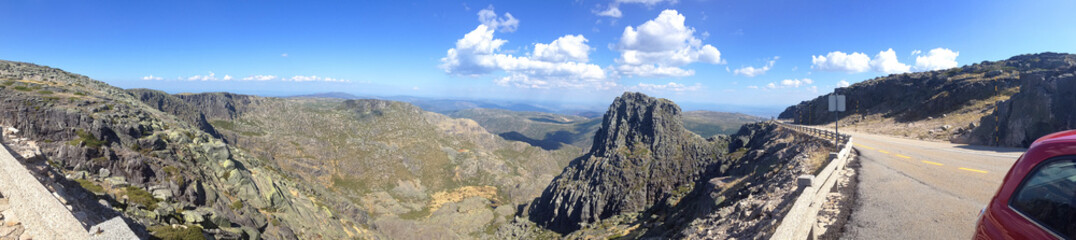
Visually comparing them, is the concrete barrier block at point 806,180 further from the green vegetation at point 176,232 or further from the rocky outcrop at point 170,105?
the rocky outcrop at point 170,105

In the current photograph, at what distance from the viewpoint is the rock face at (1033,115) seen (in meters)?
28.8

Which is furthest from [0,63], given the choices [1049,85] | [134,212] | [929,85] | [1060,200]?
[929,85]

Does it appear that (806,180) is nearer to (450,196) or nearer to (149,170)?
(149,170)

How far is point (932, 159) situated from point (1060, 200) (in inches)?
1068

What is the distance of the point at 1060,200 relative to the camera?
4.36 m

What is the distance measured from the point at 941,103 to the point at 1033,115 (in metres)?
32.6

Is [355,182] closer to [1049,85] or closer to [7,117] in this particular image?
[7,117]

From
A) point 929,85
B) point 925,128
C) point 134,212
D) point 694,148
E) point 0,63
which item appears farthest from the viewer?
point 694,148

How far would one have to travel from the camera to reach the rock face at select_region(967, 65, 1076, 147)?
28.8 metres

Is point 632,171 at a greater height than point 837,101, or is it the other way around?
point 837,101

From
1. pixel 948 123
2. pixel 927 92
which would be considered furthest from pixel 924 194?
pixel 927 92

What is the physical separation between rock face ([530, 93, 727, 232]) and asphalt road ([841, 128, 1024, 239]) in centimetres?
7576

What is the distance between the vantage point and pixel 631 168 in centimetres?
11550

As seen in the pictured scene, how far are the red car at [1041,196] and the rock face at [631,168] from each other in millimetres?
94610
